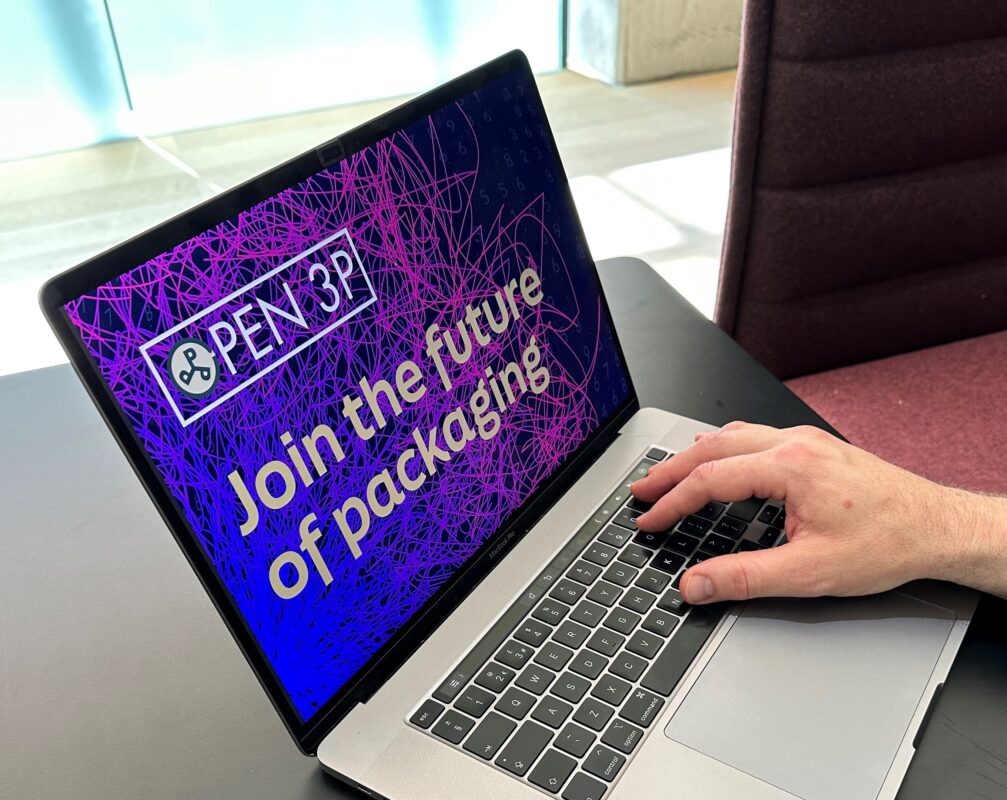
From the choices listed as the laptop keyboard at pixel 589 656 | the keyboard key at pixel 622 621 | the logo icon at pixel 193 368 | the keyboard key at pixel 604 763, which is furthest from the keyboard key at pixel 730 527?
the logo icon at pixel 193 368

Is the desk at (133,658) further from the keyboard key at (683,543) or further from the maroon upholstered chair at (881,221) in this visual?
the maroon upholstered chair at (881,221)

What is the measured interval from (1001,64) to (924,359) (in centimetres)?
36

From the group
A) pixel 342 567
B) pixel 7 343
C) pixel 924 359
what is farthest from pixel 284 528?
pixel 7 343

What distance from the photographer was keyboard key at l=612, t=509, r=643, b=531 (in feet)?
2.30

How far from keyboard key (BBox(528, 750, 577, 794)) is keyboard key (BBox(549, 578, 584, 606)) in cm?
12

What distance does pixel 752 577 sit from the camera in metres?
0.62

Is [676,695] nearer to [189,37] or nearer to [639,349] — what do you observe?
[639,349]

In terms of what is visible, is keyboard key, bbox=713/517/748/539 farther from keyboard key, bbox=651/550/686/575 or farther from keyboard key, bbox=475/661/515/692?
keyboard key, bbox=475/661/515/692

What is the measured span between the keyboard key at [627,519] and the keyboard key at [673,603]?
0.07 metres

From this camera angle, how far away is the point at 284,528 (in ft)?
1.77

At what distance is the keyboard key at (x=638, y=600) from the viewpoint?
63 centimetres

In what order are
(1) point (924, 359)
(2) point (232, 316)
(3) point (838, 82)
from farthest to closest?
(1) point (924, 359) < (3) point (838, 82) < (2) point (232, 316)

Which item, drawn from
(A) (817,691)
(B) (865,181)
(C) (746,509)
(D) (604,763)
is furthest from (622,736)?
(B) (865,181)

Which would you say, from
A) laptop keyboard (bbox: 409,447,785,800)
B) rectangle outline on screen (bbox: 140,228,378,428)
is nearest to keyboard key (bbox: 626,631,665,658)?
laptop keyboard (bbox: 409,447,785,800)
